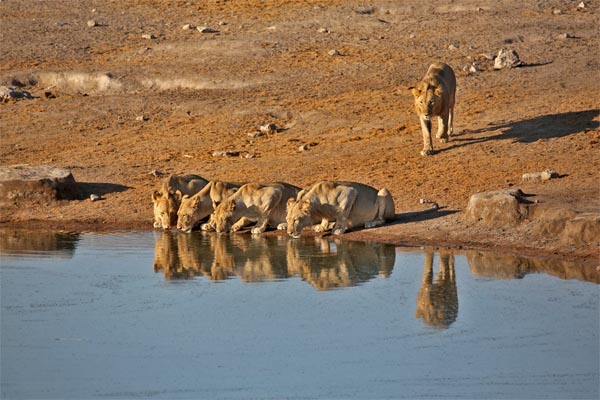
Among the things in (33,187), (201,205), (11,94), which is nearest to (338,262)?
(201,205)

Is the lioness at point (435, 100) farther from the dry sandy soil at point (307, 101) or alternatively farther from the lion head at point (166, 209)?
the lion head at point (166, 209)

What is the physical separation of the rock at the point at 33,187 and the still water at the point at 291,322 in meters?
2.58

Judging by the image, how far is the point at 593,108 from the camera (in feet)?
74.3

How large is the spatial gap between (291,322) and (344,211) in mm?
4600

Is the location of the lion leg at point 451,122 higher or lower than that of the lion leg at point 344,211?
higher

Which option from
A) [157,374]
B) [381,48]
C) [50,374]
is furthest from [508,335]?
[381,48]

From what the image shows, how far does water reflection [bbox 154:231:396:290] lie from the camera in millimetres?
15148

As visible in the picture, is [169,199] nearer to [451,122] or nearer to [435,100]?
[435,100]

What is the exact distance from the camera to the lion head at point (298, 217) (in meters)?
17.1

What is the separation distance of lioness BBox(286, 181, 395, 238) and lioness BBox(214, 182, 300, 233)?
19.4 inches

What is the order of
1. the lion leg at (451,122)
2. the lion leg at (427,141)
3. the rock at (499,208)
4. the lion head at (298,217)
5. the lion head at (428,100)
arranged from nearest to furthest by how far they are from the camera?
the rock at (499,208), the lion head at (298,217), the lion head at (428,100), the lion leg at (427,141), the lion leg at (451,122)

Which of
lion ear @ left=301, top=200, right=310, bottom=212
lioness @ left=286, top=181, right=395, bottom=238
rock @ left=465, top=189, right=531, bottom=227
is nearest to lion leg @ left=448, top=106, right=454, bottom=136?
lioness @ left=286, top=181, right=395, bottom=238

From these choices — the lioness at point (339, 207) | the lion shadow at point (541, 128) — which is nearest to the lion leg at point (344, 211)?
the lioness at point (339, 207)

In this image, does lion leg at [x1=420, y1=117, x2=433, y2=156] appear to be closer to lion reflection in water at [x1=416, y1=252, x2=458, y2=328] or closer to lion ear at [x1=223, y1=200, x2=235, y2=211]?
lion ear at [x1=223, y1=200, x2=235, y2=211]
